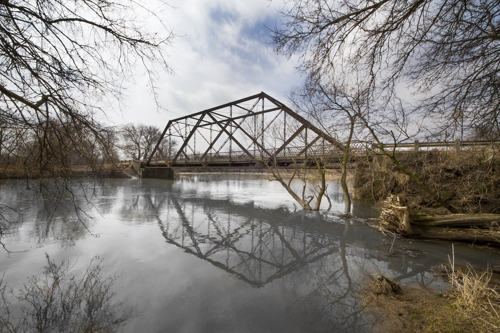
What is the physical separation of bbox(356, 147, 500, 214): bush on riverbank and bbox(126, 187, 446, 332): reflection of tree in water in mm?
2556

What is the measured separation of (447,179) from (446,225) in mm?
4550

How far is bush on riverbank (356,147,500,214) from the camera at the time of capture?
7.82 m

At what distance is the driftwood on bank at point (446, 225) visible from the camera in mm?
5887

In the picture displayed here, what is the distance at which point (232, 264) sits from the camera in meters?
4.96

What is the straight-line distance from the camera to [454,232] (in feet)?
21.0

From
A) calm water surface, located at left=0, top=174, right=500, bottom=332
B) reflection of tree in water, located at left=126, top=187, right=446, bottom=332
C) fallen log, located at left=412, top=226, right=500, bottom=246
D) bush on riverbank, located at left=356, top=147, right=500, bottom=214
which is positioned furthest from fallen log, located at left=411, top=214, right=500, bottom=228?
reflection of tree in water, located at left=126, top=187, right=446, bottom=332

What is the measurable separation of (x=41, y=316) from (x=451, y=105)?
691cm

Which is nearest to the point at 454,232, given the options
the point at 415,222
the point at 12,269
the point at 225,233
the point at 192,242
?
the point at 415,222

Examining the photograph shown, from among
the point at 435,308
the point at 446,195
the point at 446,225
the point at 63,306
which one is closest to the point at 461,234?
the point at 446,225

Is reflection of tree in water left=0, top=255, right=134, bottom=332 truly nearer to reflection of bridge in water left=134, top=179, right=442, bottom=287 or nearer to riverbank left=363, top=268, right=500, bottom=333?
reflection of bridge in water left=134, top=179, right=442, bottom=287

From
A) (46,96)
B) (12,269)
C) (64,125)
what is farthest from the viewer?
(12,269)

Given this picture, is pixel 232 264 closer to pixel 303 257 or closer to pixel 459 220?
pixel 303 257

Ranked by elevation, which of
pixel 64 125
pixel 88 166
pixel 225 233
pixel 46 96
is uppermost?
pixel 46 96

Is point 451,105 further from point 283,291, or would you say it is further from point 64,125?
point 64,125
